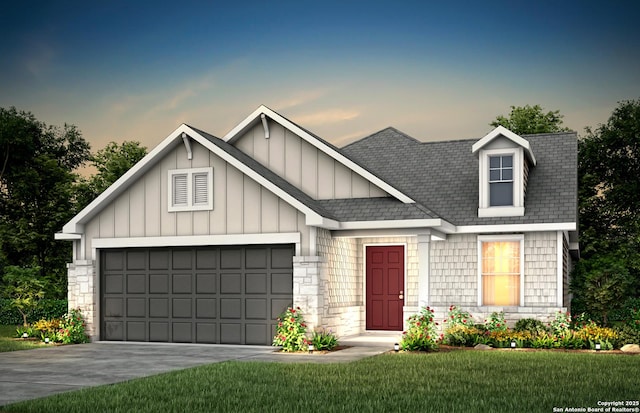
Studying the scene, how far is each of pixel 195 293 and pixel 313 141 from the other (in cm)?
496

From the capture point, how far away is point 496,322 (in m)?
19.3

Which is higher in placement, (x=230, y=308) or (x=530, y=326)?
(x=230, y=308)

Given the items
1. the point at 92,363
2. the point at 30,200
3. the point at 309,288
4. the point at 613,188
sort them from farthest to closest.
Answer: the point at 30,200 < the point at 613,188 < the point at 309,288 < the point at 92,363

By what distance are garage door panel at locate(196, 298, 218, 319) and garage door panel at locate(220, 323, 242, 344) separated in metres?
0.39

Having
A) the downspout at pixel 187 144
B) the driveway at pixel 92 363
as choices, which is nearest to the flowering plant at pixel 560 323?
the driveway at pixel 92 363

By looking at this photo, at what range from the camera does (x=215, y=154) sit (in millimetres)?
19484

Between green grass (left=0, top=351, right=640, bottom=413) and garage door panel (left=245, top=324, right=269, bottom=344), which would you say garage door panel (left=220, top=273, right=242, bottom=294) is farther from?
green grass (left=0, top=351, right=640, bottom=413)

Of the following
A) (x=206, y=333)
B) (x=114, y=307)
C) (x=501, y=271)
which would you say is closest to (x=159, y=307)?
(x=114, y=307)

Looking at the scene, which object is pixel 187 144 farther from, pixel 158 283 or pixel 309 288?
pixel 309 288

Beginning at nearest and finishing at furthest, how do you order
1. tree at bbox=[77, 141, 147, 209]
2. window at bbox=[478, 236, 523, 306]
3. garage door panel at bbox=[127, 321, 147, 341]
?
window at bbox=[478, 236, 523, 306] → garage door panel at bbox=[127, 321, 147, 341] → tree at bbox=[77, 141, 147, 209]

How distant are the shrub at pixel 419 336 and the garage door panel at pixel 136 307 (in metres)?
7.08

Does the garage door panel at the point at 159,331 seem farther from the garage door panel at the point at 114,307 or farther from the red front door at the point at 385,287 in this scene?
the red front door at the point at 385,287

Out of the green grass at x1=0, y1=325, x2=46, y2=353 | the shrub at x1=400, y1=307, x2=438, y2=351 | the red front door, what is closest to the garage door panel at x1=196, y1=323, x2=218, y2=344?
the green grass at x1=0, y1=325, x2=46, y2=353

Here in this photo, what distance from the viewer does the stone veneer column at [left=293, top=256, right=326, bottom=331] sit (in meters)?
18.2
